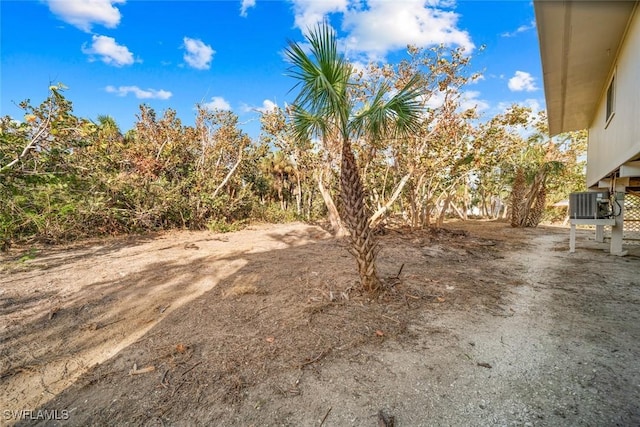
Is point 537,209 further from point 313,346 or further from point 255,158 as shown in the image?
point 313,346

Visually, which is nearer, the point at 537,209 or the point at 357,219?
the point at 357,219

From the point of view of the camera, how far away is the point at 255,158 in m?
15.2

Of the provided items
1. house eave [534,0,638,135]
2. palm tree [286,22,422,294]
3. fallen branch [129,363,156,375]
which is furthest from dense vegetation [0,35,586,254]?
fallen branch [129,363,156,375]

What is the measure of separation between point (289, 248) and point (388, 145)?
4.86 metres

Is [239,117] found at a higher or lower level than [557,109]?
higher

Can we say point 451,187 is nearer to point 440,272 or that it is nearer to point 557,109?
point 557,109

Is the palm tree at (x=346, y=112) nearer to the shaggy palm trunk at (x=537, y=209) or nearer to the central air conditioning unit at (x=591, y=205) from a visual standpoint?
the central air conditioning unit at (x=591, y=205)

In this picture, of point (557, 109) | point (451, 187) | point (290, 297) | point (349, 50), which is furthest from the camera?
point (451, 187)

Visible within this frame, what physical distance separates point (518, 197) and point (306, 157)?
976 cm

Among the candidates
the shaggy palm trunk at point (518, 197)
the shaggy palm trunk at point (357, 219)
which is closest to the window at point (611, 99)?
the shaggy palm trunk at point (357, 219)

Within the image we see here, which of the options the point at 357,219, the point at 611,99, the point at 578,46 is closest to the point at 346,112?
the point at 357,219

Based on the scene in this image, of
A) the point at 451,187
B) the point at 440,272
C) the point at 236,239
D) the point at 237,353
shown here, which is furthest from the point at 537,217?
the point at 237,353

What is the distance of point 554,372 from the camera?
2.32 meters

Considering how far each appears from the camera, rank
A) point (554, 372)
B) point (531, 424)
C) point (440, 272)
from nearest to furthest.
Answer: point (531, 424) < point (554, 372) < point (440, 272)
